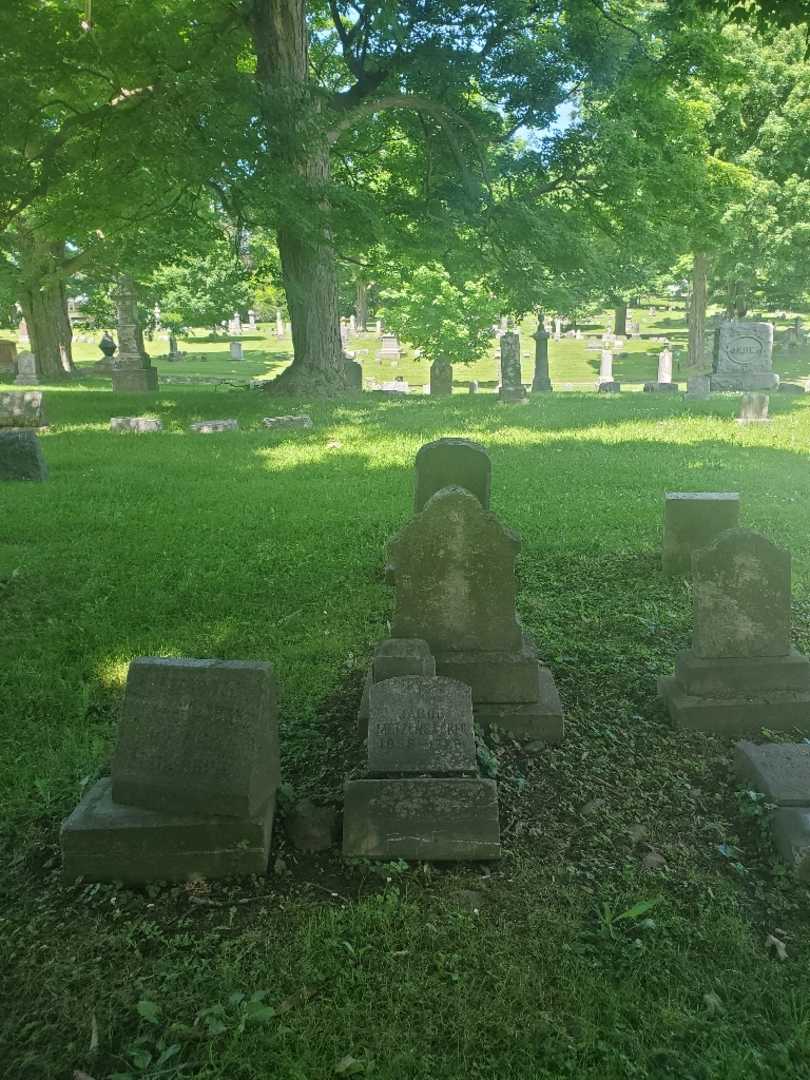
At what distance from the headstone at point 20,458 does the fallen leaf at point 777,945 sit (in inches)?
426

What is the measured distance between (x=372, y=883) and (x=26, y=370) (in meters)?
26.9

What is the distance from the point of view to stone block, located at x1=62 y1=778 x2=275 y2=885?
368 centimetres

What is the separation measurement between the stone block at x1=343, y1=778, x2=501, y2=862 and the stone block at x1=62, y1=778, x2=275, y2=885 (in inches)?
17.6

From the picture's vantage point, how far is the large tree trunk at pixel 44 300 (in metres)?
24.3

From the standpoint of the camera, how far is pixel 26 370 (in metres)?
26.8

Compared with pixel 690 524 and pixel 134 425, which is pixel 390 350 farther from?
pixel 690 524

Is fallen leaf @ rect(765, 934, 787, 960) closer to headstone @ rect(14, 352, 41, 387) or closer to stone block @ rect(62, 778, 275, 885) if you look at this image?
stone block @ rect(62, 778, 275, 885)

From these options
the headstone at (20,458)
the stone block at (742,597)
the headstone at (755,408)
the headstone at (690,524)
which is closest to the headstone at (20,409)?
the headstone at (20,458)

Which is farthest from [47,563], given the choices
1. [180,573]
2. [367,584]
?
[367,584]

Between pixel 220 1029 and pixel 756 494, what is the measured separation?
9528mm

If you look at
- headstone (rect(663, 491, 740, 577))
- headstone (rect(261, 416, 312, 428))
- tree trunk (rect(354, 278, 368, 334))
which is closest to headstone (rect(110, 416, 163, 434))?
headstone (rect(261, 416, 312, 428))

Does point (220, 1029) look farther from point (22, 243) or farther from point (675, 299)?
point (675, 299)

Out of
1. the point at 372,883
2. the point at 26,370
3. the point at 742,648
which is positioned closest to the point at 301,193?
the point at 742,648

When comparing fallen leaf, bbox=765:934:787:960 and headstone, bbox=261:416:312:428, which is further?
headstone, bbox=261:416:312:428
